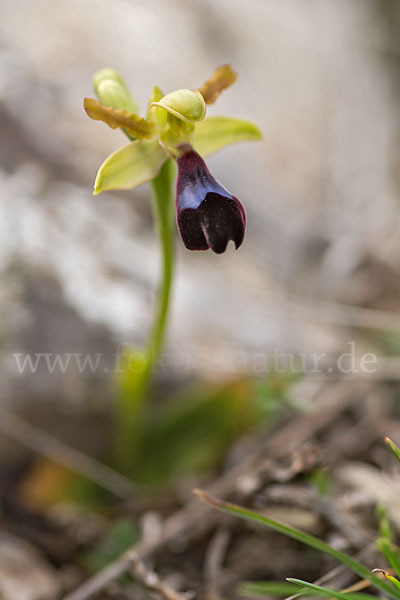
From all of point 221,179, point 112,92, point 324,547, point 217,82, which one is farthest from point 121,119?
point 221,179

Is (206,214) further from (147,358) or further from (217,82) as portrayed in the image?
(147,358)

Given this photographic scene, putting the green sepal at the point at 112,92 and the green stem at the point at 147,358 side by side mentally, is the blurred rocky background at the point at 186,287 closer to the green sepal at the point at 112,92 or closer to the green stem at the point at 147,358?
the green stem at the point at 147,358

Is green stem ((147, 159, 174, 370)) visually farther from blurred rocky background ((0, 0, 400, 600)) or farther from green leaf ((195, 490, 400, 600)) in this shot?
green leaf ((195, 490, 400, 600))

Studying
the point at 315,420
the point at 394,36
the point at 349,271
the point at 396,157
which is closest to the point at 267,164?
the point at 349,271

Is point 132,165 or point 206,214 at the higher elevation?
point 132,165

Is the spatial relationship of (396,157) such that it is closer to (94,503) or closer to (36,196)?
(36,196)

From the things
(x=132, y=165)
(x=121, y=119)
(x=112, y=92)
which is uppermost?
(x=112, y=92)

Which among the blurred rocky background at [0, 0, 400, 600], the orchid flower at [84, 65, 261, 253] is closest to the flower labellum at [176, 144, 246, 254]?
the orchid flower at [84, 65, 261, 253]

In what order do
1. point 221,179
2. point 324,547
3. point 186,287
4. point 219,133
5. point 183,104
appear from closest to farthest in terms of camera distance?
point 324,547
point 183,104
point 219,133
point 186,287
point 221,179

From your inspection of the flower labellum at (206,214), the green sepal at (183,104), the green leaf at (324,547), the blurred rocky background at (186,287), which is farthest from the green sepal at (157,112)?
the green leaf at (324,547)

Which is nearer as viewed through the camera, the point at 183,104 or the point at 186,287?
the point at 183,104
